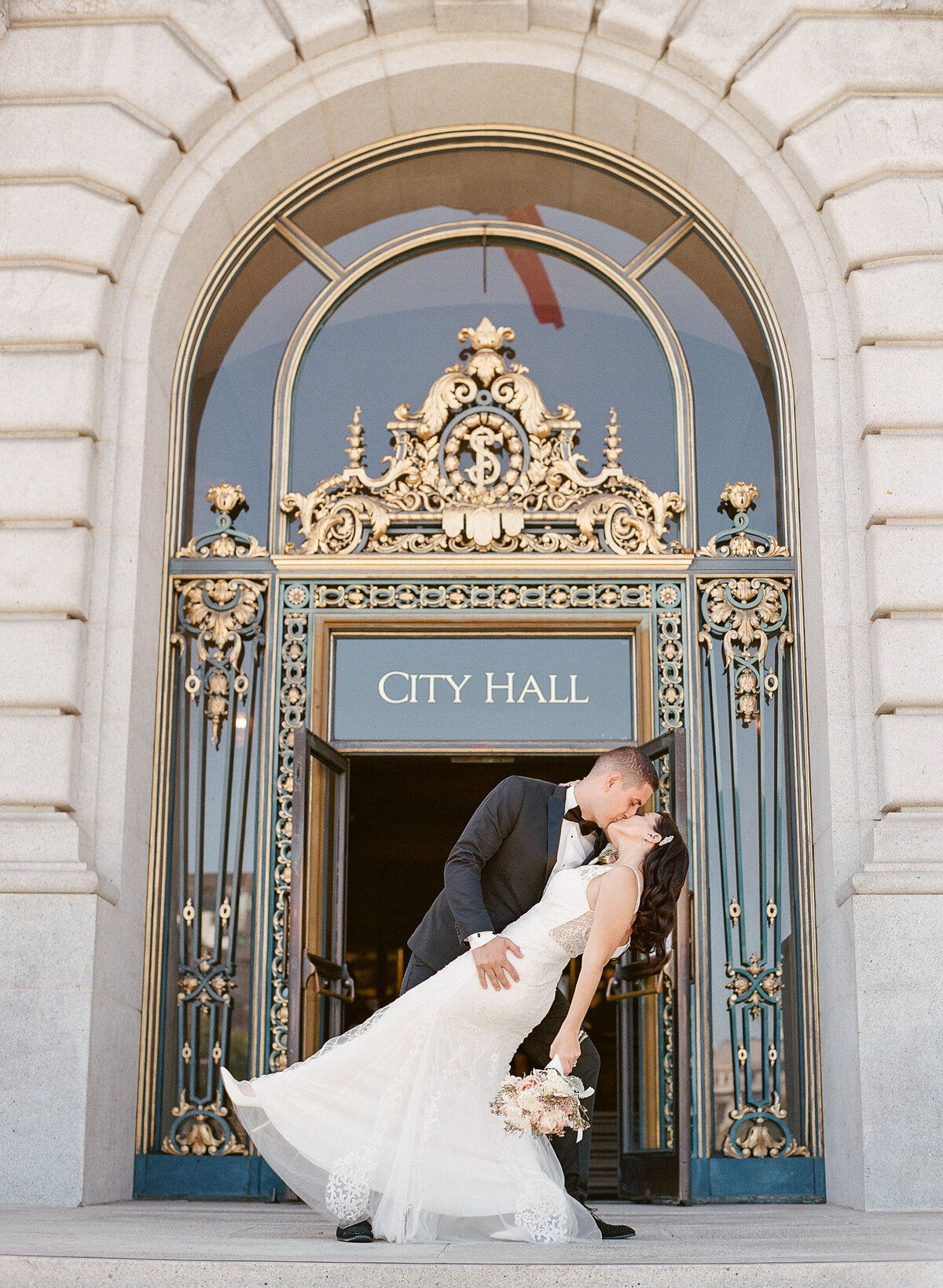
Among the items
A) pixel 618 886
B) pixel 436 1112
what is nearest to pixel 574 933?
pixel 618 886

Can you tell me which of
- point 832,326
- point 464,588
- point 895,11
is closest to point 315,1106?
point 464,588

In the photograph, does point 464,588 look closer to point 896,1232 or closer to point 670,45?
point 670,45

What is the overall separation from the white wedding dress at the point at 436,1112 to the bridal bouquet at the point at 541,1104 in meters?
0.26

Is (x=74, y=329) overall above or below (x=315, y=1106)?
above

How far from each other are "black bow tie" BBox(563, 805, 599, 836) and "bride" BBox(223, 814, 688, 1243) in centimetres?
42

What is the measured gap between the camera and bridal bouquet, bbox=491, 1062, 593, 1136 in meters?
5.65

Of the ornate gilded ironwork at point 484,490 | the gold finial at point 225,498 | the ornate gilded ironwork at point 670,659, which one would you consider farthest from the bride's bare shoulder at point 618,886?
the gold finial at point 225,498

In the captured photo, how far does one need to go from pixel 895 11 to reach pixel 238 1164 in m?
8.09

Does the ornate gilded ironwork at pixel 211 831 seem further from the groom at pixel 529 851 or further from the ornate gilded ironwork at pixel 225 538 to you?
the groom at pixel 529 851

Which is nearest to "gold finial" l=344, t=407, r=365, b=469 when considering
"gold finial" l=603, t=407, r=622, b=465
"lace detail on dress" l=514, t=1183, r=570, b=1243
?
"gold finial" l=603, t=407, r=622, b=465

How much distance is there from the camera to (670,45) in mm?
9609

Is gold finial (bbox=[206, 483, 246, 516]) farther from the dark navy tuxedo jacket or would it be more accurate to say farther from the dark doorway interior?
the dark doorway interior

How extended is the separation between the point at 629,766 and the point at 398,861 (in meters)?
12.0

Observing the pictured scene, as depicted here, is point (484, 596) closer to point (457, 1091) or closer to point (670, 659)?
point (670, 659)
